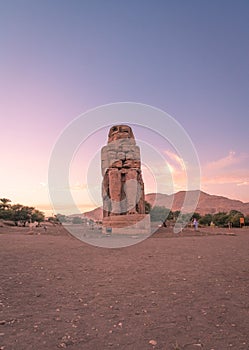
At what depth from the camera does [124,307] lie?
6.16 m

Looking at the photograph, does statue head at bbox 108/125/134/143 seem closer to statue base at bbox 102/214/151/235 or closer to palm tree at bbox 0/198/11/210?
statue base at bbox 102/214/151/235

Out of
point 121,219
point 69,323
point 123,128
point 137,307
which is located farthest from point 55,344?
point 123,128

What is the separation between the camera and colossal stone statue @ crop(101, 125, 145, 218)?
32062mm

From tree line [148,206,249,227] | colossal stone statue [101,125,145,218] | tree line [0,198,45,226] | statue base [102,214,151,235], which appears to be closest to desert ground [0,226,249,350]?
statue base [102,214,151,235]

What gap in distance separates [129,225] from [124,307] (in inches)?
887

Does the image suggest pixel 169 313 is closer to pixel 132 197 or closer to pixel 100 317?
pixel 100 317

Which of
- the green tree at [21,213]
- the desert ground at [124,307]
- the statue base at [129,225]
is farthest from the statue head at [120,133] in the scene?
the green tree at [21,213]

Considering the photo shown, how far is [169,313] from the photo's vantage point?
18.8ft

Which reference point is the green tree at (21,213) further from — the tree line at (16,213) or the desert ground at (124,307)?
the desert ground at (124,307)

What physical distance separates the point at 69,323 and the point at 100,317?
62 cm

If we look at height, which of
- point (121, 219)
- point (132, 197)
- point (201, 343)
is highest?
point (132, 197)

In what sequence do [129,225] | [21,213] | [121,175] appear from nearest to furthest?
[129,225]
[121,175]
[21,213]

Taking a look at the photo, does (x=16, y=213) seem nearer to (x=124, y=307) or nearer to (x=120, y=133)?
(x=120, y=133)

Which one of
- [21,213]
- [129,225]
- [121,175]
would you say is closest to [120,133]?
[121,175]
